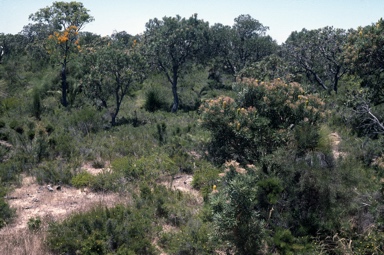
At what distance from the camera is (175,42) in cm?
1939

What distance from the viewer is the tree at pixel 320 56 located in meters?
19.3

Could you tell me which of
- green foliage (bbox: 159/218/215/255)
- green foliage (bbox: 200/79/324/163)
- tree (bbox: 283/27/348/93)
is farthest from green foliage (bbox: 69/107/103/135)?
tree (bbox: 283/27/348/93)

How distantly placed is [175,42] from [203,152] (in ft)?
40.0

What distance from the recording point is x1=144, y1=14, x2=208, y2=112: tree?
63.1 feet

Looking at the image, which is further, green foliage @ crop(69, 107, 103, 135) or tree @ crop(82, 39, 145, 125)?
tree @ crop(82, 39, 145, 125)

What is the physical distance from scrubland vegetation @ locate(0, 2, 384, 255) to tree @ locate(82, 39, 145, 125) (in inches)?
2.5

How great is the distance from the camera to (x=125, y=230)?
677 cm

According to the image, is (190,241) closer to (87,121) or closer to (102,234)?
(102,234)

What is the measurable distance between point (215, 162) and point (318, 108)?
2.77 m

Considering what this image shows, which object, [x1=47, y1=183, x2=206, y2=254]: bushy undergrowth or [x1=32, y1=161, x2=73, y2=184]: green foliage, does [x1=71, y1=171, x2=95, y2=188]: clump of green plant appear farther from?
[x1=47, y1=183, x2=206, y2=254]: bushy undergrowth

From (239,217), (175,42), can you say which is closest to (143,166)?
(239,217)

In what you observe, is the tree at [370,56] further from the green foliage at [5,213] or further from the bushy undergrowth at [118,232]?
the green foliage at [5,213]

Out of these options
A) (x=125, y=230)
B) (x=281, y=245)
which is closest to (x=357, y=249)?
(x=281, y=245)

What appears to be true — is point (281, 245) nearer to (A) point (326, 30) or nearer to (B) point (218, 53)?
(A) point (326, 30)
